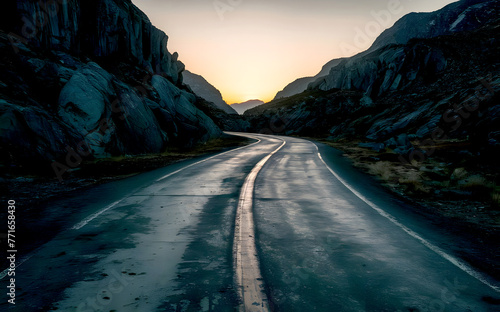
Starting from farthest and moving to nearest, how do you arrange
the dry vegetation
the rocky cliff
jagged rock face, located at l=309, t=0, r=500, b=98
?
jagged rock face, located at l=309, t=0, r=500, b=98, the rocky cliff, the dry vegetation

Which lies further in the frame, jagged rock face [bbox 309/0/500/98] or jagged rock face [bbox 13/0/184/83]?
jagged rock face [bbox 309/0/500/98]

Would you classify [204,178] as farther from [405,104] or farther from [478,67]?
[478,67]

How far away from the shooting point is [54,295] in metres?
3.02

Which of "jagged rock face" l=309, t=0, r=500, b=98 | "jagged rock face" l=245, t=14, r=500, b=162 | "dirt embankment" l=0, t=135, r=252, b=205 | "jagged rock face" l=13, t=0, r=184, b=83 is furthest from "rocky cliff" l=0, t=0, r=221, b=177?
"jagged rock face" l=309, t=0, r=500, b=98

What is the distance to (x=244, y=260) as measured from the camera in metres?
3.85

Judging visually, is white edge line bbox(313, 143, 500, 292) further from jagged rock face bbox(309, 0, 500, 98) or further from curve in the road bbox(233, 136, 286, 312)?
jagged rock face bbox(309, 0, 500, 98)

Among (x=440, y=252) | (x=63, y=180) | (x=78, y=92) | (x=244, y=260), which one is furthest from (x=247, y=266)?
(x=78, y=92)

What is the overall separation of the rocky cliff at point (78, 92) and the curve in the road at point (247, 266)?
31.8 feet

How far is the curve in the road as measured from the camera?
2.87 meters

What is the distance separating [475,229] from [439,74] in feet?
159

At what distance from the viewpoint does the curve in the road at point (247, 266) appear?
2871 millimetres

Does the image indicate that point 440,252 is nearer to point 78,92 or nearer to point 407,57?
point 78,92

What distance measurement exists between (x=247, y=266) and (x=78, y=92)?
17.2 meters

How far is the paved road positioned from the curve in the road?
0.05 feet
